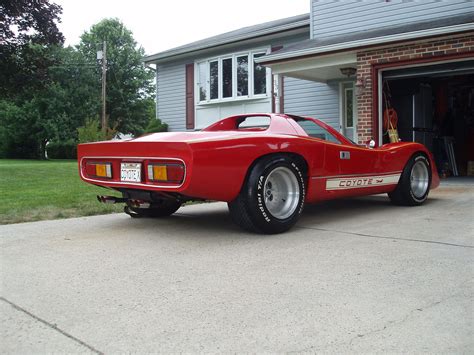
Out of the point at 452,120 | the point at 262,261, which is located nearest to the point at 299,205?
the point at 262,261

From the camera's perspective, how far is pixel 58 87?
33.4 m

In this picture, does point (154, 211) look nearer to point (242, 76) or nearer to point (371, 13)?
point (371, 13)

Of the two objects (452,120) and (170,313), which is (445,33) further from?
(170,313)

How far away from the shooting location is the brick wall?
8367 mm

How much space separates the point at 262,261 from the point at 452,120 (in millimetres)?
10641

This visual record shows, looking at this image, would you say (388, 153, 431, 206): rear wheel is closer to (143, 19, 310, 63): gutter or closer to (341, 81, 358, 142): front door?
(341, 81, 358, 142): front door

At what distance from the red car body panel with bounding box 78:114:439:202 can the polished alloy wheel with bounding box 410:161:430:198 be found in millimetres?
622

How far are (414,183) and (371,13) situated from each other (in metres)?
7.01

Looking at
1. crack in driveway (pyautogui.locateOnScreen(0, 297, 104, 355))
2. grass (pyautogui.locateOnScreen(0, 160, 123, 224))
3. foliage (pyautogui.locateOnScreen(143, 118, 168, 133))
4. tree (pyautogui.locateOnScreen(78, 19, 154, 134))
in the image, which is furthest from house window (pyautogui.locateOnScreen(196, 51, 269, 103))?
tree (pyautogui.locateOnScreen(78, 19, 154, 134))

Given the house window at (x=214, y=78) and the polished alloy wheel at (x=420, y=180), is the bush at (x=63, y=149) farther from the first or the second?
the polished alloy wheel at (x=420, y=180)

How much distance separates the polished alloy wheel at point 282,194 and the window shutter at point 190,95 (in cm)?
1265

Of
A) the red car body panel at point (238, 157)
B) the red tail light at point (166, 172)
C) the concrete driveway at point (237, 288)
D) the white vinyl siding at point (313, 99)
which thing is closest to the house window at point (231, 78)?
the white vinyl siding at point (313, 99)

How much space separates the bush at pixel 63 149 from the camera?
103 feet

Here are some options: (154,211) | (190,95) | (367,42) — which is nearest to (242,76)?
(190,95)
